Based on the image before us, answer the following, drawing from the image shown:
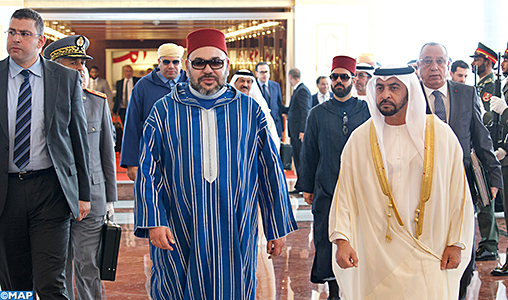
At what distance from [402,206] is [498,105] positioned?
9.34 ft

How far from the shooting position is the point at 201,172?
2.55 metres

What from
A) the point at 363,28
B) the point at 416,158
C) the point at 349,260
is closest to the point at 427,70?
the point at 416,158

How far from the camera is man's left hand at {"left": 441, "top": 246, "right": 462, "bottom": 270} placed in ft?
8.48

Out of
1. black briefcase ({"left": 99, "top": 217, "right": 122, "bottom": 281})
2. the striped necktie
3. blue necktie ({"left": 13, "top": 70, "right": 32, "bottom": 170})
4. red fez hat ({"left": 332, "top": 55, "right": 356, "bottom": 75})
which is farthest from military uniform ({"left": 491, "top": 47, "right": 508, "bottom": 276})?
the striped necktie

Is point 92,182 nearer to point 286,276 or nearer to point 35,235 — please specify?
point 35,235

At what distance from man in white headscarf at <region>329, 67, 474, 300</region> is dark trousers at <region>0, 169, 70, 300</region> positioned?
1.38m

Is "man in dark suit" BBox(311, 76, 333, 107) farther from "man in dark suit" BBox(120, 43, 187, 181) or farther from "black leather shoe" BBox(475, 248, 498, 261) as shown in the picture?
"man in dark suit" BBox(120, 43, 187, 181)

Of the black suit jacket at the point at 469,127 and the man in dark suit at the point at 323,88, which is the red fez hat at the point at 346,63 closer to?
the black suit jacket at the point at 469,127

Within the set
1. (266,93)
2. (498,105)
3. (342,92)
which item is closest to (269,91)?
(266,93)

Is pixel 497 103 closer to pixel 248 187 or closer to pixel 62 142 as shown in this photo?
pixel 248 187

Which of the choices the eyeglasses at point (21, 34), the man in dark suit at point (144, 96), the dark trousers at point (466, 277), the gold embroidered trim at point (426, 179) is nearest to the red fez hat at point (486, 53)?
the dark trousers at point (466, 277)

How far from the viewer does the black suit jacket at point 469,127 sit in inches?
145

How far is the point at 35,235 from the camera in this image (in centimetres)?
285

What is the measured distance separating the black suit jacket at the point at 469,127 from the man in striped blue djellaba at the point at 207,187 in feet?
5.16
